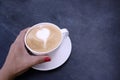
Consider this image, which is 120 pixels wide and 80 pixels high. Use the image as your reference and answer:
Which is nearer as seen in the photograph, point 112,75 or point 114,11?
point 112,75

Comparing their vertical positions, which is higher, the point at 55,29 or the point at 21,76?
the point at 55,29

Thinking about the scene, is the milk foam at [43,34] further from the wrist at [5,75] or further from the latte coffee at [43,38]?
the wrist at [5,75]

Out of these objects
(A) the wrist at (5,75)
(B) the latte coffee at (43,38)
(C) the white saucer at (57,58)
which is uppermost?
(B) the latte coffee at (43,38)

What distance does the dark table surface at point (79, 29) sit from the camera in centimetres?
62

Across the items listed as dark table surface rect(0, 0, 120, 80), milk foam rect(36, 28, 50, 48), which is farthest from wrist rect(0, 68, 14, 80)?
milk foam rect(36, 28, 50, 48)

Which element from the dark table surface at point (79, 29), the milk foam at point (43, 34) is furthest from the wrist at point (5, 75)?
the milk foam at point (43, 34)

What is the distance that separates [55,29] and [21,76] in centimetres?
17

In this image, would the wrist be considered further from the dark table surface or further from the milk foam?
the milk foam

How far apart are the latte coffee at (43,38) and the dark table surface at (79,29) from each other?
7 centimetres

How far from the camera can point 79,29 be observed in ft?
2.31

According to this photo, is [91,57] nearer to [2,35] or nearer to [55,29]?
[55,29]

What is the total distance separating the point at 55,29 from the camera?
0.64 m

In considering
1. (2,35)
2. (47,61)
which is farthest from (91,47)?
(2,35)

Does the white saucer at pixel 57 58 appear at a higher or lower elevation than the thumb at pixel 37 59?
lower
